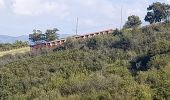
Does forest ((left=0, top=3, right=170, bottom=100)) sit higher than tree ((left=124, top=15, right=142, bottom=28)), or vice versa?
tree ((left=124, top=15, right=142, bottom=28))

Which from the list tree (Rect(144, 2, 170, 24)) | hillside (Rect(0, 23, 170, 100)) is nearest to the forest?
hillside (Rect(0, 23, 170, 100))

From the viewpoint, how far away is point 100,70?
66.2 metres

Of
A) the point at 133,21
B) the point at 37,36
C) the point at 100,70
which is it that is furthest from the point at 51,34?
the point at 100,70

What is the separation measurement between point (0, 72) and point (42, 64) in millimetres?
7106

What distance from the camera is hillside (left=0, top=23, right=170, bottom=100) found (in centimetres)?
4400

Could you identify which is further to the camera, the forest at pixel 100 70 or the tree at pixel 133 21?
the tree at pixel 133 21

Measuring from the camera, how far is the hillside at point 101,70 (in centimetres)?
4400

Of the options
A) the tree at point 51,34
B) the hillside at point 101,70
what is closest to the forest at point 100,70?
the hillside at point 101,70

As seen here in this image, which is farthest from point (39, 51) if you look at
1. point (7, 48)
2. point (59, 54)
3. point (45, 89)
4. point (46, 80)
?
point (45, 89)

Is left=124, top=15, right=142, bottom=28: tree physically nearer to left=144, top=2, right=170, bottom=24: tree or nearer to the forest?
left=144, top=2, right=170, bottom=24: tree

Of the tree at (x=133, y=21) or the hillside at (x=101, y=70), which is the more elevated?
the tree at (x=133, y=21)

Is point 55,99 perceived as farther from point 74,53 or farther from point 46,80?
point 74,53

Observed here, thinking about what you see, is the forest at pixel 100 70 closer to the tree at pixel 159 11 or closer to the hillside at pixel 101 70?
the hillside at pixel 101 70

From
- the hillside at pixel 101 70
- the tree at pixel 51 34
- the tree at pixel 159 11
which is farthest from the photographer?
the tree at pixel 51 34
